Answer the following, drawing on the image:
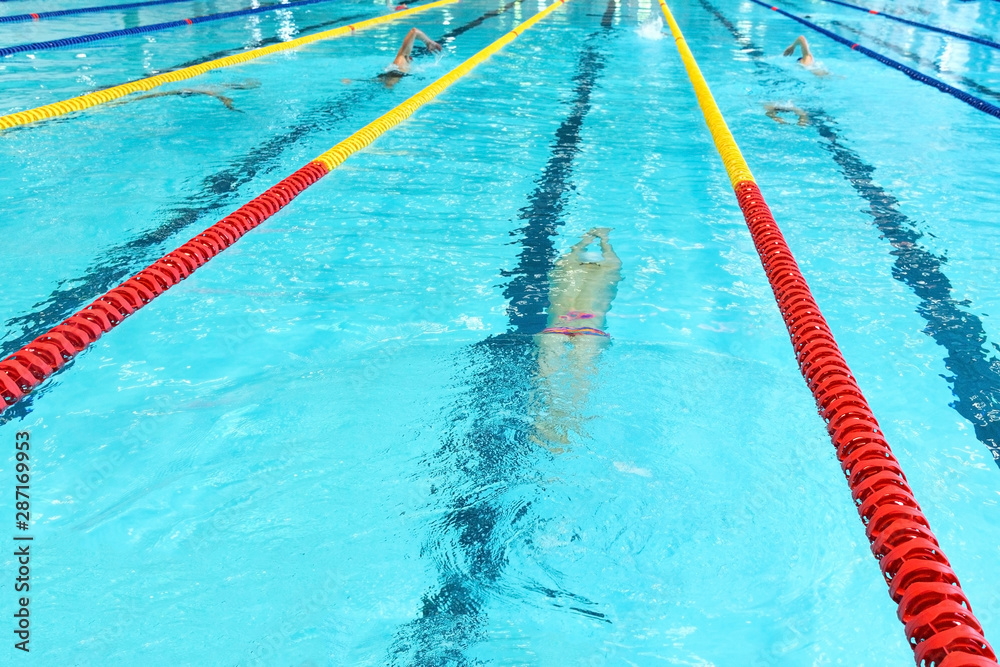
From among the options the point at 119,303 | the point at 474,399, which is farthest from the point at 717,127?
the point at 119,303

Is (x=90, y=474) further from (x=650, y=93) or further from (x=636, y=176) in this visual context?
(x=650, y=93)

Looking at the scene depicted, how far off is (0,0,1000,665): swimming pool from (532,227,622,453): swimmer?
4 centimetres

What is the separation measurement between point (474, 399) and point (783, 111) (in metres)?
4.68

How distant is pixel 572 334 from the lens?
280 centimetres

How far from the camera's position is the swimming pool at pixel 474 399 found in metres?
1.67

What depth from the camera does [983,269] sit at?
3.34 meters

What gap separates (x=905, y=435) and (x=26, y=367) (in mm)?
2585

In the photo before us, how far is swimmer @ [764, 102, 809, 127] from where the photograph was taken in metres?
5.72

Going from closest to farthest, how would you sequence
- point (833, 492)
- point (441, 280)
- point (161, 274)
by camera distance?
point (833, 492) < point (161, 274) < point (441, 280)

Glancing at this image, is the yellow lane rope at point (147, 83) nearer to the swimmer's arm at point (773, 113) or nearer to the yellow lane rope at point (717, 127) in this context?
the yellow lane rope at point (717, 127)

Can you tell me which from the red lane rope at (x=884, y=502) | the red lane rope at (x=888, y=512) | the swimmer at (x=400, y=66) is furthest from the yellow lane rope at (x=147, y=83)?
the red lane rope at (x=888, y=512)

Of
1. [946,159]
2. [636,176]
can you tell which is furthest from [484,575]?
[946,159]

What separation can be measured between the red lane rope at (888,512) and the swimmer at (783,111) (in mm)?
3216

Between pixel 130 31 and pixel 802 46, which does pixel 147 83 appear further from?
pixel 802 46
